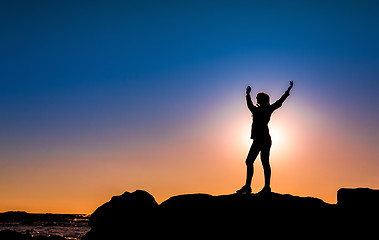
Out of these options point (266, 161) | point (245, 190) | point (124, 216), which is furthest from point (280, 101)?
point (124, 216)

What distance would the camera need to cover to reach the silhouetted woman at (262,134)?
1300 cm

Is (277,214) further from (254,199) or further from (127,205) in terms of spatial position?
(127,205)

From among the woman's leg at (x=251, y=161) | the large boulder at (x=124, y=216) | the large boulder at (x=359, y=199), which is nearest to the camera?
the large boulder at (x=359, y=199)

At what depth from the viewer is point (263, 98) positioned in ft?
42.7

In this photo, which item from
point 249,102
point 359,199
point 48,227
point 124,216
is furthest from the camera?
point 48,227

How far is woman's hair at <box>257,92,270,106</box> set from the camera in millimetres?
13008

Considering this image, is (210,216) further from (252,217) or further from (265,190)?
(265,190)

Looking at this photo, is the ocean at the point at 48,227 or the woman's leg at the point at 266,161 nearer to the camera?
the woman's leg at the point at 266,161

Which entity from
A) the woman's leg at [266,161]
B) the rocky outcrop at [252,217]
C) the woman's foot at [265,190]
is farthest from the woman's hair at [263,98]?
the rocky outcrop at [252,217]

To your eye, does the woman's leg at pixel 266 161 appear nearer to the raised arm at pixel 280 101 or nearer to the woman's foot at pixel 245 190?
the woman's foot at pixel 245 190

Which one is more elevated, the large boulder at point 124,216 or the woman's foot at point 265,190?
the woman's foot at point 265,190

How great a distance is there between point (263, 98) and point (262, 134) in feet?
3.73

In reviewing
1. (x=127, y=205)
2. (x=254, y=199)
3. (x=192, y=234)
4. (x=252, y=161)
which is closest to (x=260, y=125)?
(x=252, y=161)

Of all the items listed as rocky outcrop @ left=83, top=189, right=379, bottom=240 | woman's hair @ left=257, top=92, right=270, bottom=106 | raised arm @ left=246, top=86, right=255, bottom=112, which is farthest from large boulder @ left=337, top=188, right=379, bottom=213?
raised arm @ left=246, top=86, right=255, bottom=112
